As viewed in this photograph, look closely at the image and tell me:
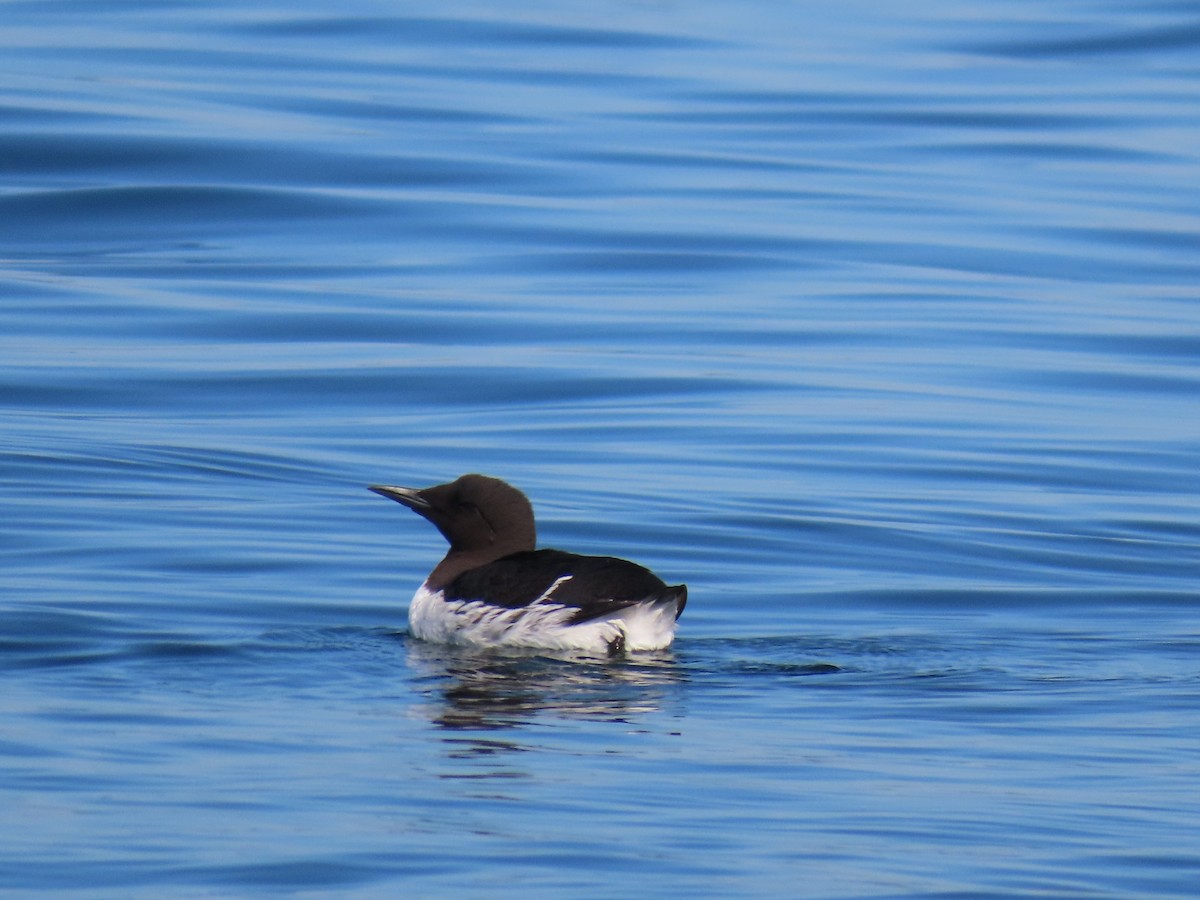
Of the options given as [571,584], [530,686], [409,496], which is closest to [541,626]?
[571,584]

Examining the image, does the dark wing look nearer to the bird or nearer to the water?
the bird

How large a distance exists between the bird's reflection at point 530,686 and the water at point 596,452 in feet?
0.13

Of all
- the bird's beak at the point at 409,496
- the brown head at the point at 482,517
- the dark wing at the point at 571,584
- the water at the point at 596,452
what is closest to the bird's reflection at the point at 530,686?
the water at the point at 596,452

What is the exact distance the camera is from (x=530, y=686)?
336 inches

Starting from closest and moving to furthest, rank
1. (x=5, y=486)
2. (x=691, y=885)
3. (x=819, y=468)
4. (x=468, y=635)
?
(x=691, y=885) < (x=468, y=635) < (x=5, y=486) < (x=819, y=468)

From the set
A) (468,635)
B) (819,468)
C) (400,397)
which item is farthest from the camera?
(400,397)

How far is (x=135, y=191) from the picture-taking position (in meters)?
23.3

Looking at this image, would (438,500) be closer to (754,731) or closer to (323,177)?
(754,731)

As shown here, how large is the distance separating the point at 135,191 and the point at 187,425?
9.07 metres

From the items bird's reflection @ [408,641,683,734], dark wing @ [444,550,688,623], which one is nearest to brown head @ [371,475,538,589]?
dark wing @ [444,550,688,623]

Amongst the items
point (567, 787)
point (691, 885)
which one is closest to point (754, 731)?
point (567, 787)

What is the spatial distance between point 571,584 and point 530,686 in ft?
2.43

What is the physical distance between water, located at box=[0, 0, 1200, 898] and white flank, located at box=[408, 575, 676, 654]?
0.16 m

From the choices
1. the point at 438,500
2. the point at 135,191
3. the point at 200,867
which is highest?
the point at 135,191
